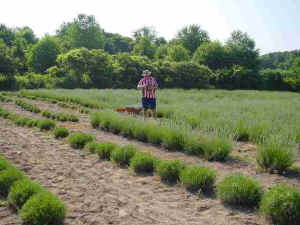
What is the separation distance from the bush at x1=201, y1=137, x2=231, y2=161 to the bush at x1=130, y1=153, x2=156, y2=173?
4.09ft

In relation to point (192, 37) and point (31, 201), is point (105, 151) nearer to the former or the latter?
point (31, 201)

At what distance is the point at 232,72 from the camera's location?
165 ft

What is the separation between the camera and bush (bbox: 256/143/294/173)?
5.42 m

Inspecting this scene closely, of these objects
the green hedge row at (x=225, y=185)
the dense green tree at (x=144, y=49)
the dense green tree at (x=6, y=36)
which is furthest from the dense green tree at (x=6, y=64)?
the dense green tree at (x=144, y=49)

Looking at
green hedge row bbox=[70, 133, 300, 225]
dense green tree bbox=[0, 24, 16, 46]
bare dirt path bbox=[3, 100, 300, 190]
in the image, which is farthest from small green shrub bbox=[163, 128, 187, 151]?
dense green tree bbox=[0, 24, 16, 46]

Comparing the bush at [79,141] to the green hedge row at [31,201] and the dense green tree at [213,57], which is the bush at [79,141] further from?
the dense green tree at [213,57]

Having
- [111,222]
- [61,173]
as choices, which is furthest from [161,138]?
[111,222]

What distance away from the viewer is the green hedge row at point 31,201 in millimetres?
3689

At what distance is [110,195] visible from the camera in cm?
464

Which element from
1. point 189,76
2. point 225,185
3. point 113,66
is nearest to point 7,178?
point 225,185

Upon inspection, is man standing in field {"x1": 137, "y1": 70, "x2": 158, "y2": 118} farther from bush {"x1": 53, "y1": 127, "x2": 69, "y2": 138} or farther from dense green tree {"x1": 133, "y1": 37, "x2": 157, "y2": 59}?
dense green tree {"x1": 133, "y1": 37, "x2": 157, "y2": 59}

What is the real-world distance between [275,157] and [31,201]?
3981 millimetres

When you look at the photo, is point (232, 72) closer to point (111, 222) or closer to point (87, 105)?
point (87, 105)

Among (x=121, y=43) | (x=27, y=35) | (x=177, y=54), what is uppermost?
(x=121, y=43)
